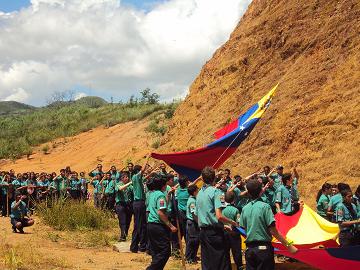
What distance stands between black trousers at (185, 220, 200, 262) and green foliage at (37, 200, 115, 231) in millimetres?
4845

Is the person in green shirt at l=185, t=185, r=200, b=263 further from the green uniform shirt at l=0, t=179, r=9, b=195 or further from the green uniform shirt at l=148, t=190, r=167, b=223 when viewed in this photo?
the green uniform shirt at l=0, t=179, r=9, b=195

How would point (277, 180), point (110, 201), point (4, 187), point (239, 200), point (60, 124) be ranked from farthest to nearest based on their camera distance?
point (60, 124)
point (4, 187)
point (110, 201)
point (277, 180)
point (239, 200)

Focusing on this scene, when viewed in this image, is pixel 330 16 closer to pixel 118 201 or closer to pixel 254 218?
pixel 118 201

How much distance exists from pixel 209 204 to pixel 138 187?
3.86 meters

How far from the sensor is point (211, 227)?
22.9 feet

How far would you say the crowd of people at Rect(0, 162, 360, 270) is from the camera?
6.05m

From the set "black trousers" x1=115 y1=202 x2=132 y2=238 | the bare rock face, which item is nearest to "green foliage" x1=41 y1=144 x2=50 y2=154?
the bare rock face

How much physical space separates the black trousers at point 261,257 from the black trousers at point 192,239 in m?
3.48

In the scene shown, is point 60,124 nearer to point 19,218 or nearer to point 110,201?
point 110,201

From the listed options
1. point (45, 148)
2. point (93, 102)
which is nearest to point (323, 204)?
point (45, 148)

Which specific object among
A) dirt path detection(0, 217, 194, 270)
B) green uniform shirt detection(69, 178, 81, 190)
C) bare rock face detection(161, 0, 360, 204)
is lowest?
dirt path detection(0, 217, 194, 270)

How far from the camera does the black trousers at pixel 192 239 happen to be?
9.55 m

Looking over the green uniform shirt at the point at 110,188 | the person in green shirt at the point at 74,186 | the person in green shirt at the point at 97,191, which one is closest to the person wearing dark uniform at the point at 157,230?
the green uniform shirt at the point at 110,188

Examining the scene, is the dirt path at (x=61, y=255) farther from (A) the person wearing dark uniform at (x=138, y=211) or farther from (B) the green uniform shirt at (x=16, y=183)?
(B) the green uniform shirt at (x=16, y=183)
